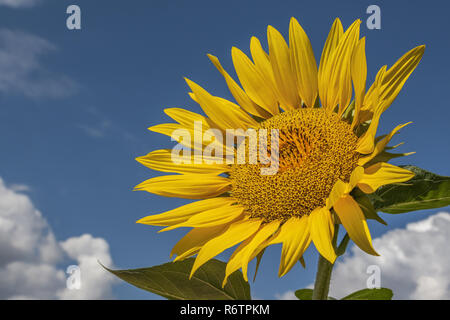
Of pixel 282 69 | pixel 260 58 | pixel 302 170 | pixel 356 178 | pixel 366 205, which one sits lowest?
pixel 366 205

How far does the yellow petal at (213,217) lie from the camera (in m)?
2.54

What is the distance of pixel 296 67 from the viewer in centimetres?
287

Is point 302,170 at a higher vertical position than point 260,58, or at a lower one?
lower

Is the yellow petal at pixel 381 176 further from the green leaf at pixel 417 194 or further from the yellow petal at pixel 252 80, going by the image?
the yellow petal at pixel 252 80

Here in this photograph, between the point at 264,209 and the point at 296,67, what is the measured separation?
0.93 m

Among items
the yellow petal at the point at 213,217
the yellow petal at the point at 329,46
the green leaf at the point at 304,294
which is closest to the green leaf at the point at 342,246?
the yellow petal at the point at 213,217

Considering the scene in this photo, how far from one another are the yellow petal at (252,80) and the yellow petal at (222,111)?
0.16 meters

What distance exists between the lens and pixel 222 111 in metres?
3.10

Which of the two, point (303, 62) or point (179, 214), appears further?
point (303, 62)

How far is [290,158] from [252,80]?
2.28ft

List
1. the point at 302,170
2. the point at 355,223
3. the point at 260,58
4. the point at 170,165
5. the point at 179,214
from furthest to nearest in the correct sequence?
1. the point at 170,165
2. the point at 260,58
3. the point at 179,214
4. the point at 302,170
5. the point at 355,223

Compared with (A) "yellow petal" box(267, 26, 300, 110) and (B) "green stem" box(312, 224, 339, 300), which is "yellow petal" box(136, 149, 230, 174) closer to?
(A) "yellow petal" box(267, 26, 300, 110)

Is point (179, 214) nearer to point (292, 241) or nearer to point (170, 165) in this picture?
point (170, 165)

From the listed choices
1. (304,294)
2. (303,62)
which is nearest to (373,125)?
(303,62)
